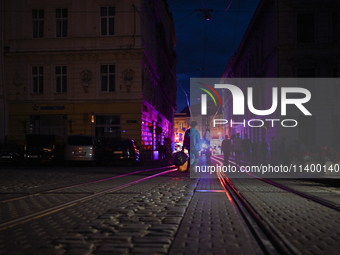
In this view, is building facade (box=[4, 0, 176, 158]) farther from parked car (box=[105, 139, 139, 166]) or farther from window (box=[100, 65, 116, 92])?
parked car (box=[105, 139, 139, 166])

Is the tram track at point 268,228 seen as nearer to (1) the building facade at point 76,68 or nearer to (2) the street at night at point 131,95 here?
(2) the street at night at point 131,95

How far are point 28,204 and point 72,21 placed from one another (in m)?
24.7

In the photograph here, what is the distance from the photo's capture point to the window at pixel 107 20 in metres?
29.3

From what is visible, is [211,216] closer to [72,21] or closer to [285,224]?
[285,224]

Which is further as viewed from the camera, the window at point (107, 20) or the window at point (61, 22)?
the window at point (61, 22)

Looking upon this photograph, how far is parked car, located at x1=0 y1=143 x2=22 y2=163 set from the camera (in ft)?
76.7

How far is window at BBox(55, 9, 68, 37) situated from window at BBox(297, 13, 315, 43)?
1805cm

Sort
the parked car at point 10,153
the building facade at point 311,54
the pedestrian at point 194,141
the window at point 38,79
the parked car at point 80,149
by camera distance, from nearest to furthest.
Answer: the pedestrian at point 194,141
the parked car at point 80,149
the parked car at point 10,153
the window at point 38,79
the building facade at point 311,54

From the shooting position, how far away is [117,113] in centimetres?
2888

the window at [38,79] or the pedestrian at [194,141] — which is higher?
the window at [38,79]

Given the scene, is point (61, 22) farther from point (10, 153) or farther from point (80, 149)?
point (80, 149)

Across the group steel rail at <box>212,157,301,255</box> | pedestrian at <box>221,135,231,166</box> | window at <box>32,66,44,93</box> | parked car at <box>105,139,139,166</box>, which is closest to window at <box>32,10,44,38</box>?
window at <box>32,66,44,93</box>

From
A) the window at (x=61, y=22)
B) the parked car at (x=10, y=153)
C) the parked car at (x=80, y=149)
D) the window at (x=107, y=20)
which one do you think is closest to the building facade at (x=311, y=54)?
the window at (x=107, y=20)

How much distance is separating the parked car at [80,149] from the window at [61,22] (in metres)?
11.2
